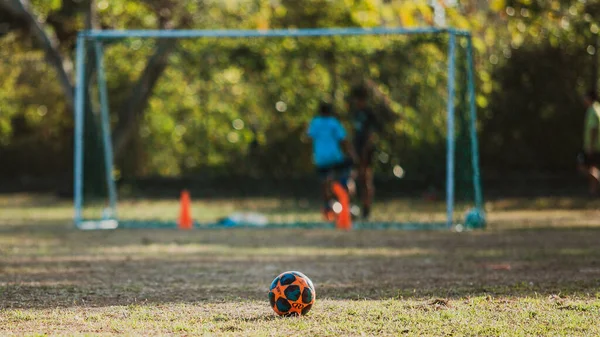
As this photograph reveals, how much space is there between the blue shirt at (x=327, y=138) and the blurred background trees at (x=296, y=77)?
2401mm

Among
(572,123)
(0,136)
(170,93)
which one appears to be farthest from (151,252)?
(0,136)

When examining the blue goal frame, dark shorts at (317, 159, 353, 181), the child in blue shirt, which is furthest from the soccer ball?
dark shorts at (317, 159, 353, 181)

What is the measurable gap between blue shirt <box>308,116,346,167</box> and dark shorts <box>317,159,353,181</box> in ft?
0.32

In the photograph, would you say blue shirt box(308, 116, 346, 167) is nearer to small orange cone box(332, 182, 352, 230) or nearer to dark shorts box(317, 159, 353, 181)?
dark shorts box(317, 159, 353, 181)

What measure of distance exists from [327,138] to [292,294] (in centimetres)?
1139

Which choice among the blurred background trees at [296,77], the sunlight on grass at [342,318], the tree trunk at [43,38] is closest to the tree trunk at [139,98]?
the blurred background trees at [296,77]

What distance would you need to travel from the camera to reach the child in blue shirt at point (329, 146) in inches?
764

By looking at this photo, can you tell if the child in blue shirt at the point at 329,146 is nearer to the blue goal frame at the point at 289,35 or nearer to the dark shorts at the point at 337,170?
the dark shorts at the point at 337,170

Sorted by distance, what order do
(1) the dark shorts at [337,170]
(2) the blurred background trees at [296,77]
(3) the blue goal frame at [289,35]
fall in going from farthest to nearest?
(2) the blurred background trees at [296,77]
(1) the dark shorts at [337,170]
(3) the blue goal frame at [289,35]

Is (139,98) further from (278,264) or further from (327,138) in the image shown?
(278,264)

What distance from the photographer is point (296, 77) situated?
2406 centimetres

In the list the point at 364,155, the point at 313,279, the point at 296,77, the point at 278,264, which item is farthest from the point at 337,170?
the point at 313,279

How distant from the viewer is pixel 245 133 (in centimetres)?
2475

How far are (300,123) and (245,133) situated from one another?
1168 millimetres
